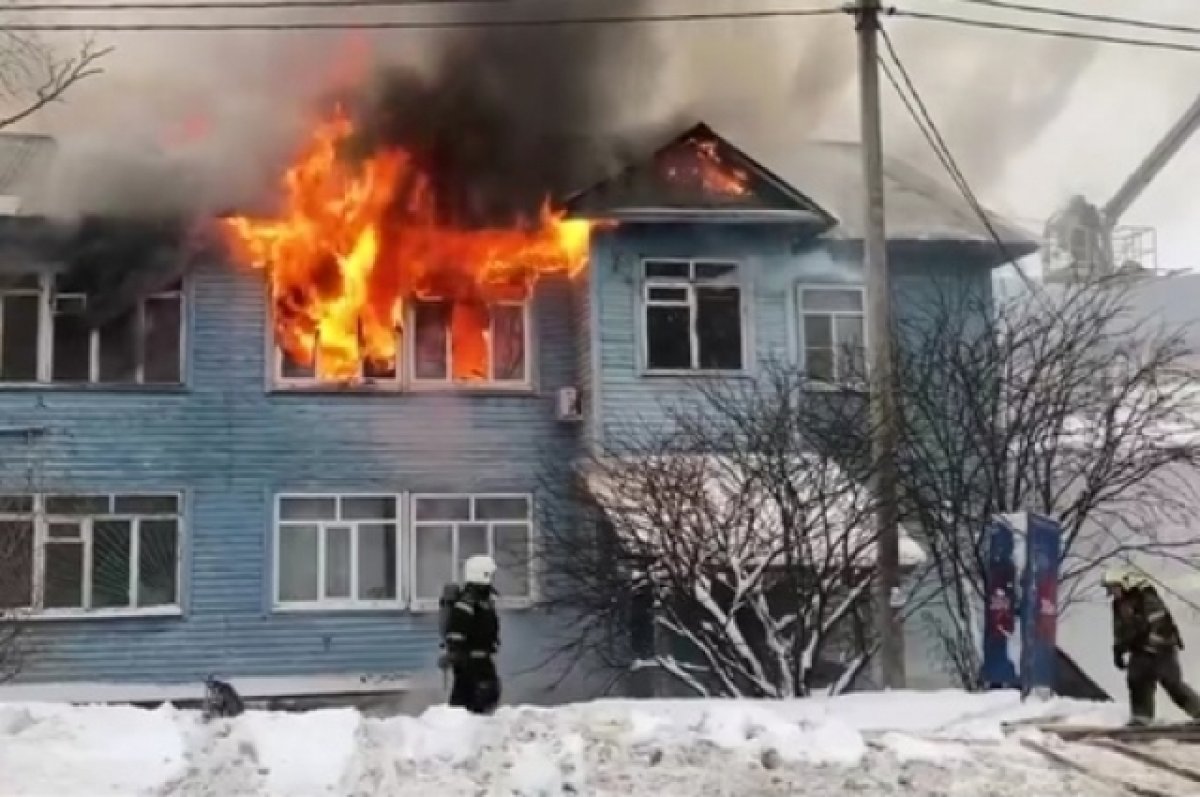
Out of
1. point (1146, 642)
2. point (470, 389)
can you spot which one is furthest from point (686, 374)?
point (1146, 642)

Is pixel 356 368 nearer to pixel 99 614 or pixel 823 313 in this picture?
pixel 99 614

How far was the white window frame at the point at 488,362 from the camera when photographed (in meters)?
16.6

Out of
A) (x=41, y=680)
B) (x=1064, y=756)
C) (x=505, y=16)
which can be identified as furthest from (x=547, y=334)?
(x=1064, y=756)

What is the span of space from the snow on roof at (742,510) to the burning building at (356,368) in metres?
3.49

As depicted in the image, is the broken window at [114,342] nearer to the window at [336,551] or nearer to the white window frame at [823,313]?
the window at [336,551]

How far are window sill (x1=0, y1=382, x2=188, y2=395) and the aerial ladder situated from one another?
20849 millimetres

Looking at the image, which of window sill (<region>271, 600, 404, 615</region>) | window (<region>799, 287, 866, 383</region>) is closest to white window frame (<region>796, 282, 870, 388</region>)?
window (<region>799, 287, 866, 383</region>)

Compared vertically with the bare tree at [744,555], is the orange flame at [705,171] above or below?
above

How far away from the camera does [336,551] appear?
1630cm

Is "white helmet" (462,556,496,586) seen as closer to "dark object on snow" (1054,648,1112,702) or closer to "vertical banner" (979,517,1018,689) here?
"vertical banner" (979,517,1018,689)

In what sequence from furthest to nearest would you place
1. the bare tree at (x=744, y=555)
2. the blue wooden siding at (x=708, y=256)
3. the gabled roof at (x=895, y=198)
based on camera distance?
the gabled roof at (x=895, y=198), the blue wooden siding at (x=708, y=256), the bare tree at (x=744, y=555)

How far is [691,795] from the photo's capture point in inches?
249

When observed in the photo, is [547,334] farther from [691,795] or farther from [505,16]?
[691,795]

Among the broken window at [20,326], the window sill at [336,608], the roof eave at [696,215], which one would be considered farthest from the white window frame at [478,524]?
the broken window at [20,326]
